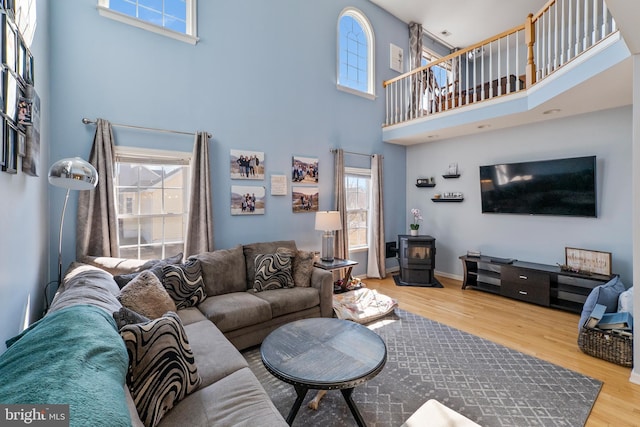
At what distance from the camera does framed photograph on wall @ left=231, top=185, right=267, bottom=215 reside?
3.79 metres

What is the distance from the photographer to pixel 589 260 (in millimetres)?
3750

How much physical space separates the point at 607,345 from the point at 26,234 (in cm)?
463

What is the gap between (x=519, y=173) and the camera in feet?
14.7

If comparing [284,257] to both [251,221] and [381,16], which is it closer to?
[251,221]

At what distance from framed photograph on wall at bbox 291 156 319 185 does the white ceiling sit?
11.0 feet

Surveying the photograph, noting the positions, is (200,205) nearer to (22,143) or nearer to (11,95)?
(22,143)

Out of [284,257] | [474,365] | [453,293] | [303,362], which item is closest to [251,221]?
[284,257]

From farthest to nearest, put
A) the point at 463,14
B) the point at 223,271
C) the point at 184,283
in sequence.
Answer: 1. the point at 463,14
2. the point at 223,271
3. the point at 184,283

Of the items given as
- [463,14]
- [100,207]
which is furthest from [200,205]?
[463,14]

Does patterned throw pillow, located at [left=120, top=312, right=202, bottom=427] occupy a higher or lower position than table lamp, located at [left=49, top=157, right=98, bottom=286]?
lower

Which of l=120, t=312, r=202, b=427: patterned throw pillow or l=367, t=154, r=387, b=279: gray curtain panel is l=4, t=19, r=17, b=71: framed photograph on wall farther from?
l=367, t=154, r=387, b=279: gray curtain panel

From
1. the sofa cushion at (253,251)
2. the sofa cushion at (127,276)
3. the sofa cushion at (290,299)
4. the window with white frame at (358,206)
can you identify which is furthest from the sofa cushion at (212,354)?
the window with white frame at (358,206)

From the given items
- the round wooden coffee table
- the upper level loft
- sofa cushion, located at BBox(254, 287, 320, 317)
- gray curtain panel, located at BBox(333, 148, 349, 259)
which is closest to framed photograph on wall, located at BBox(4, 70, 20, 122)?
the round wooden coffee table

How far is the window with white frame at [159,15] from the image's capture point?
9.88 feet
